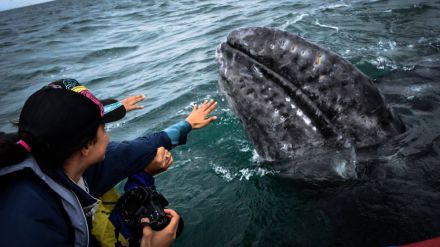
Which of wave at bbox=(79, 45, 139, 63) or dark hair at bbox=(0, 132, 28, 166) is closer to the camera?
dark hair at bbox=(0, 132, 28, 166)

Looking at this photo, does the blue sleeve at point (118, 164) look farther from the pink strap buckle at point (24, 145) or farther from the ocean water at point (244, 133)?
the ocean water at point (244, 133)

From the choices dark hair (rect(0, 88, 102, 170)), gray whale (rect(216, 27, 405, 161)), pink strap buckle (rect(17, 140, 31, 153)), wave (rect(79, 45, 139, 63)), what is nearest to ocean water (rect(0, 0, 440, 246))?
wave (rect(79, 45, 139, 63))

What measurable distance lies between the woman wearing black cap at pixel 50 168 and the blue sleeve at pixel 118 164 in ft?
1.85

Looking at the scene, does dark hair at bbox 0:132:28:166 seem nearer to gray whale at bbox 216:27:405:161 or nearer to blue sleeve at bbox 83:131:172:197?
blue sleeve at bbox 83:131:172:197

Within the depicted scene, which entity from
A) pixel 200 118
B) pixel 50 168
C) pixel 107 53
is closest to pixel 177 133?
pixel 200 118

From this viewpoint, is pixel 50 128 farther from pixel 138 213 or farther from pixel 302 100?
pixel 302 100

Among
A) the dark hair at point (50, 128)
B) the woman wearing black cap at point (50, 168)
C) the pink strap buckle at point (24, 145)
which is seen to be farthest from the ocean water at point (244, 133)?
the pink strap buckle at point (24, 145)

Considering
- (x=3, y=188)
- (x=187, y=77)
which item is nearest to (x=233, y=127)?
(x=187, y=77)

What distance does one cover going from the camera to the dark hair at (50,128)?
2.19m

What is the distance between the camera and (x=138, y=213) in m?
2.72

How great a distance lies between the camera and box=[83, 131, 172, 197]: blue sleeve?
10.6 feet

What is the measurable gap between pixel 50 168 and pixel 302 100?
2.59 m

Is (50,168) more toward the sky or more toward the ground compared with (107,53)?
more toward the sky

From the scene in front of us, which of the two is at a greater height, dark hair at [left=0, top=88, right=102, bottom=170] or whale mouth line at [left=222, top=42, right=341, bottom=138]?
dark hair at [left=0, top=88, right=102, bottom=170]
